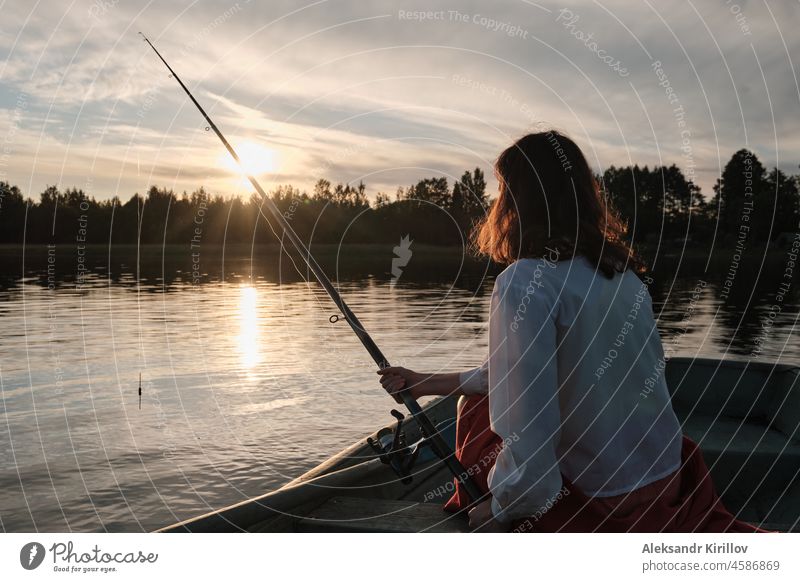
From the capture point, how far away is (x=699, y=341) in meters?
19.3

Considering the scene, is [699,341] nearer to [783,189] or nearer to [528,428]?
[528,428]

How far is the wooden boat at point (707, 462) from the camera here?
3822 mm

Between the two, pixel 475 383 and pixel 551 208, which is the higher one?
pixel 551 208

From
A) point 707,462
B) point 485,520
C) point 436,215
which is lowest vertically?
point 707,462

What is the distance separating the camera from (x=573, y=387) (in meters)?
2.79

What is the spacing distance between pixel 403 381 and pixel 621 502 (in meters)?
1.02

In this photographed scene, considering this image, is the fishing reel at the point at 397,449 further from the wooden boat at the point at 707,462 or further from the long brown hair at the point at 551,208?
the long brown hair at the point at 551,208

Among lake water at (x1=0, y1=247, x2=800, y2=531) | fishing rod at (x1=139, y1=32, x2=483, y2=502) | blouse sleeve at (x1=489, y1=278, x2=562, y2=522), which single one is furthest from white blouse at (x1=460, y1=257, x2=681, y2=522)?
Result: lake water at (x1=0, y1=247, x2=800, y2=531)

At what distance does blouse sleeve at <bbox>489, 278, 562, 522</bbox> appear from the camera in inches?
102

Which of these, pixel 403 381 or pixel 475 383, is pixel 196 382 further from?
pixel 475 383

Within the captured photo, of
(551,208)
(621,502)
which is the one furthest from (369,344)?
(621,502)

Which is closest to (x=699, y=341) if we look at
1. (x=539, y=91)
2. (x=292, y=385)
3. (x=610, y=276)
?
(x=292, y=385)

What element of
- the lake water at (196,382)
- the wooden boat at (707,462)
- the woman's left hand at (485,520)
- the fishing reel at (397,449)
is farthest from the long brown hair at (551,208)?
the lake water at (196,382)
